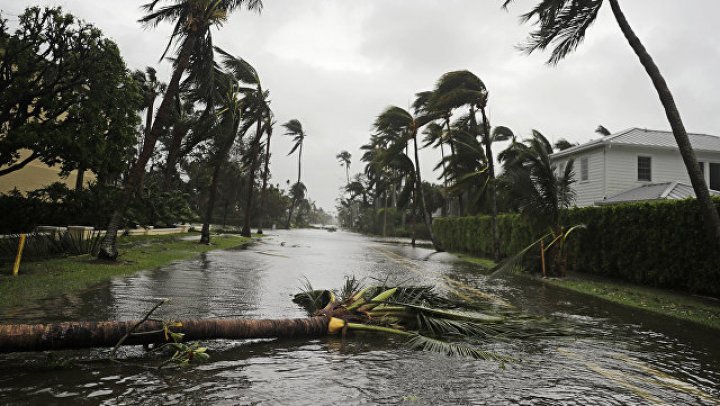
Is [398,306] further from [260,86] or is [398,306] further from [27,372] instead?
[260,86]

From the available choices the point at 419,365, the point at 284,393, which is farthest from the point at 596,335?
the point at 284,393

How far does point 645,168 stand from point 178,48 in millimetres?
23640

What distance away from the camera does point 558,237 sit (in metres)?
13.3

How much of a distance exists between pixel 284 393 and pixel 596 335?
14.7ft

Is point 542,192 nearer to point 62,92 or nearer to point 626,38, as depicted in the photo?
point 626,38

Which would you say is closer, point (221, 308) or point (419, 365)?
point (419, 365)

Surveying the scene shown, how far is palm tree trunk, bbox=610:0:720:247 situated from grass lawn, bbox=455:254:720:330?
1.30m

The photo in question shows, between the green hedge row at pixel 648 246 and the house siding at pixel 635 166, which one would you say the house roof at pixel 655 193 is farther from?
the green hedge row at pixel 648 246

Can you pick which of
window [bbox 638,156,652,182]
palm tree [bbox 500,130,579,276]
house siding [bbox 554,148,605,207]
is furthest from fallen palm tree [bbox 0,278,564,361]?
window [bbox 638,156,652,182]

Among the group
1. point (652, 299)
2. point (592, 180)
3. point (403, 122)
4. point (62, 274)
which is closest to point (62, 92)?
point (62, 274)

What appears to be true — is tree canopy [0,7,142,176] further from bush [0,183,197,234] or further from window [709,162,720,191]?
window [709,162,720,191]

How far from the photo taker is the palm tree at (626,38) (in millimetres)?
9094

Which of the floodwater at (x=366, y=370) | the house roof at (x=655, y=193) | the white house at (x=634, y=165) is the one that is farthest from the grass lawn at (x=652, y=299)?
the white house at (x=634, y=165)

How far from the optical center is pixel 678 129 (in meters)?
9.45
